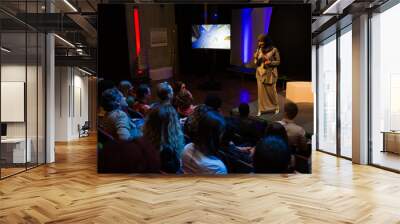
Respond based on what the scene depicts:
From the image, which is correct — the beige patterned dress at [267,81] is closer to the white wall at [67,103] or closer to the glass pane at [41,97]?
the glass pane at [41,97]

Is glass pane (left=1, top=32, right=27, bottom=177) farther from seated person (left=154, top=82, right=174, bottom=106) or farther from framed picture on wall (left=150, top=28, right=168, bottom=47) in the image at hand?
seated person (left=154, top=82, right=174, bottom=106)

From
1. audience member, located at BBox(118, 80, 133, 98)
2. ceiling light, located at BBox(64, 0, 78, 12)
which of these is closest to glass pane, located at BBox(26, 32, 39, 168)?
ceiling light, located at BBox(64, 0, 78, 12)

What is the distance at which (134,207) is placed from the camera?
495 centimetres

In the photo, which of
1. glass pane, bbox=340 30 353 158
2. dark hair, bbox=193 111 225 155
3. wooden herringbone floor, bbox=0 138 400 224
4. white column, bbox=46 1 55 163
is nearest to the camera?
wooden herringbone floor, bbox=0 138 400 224

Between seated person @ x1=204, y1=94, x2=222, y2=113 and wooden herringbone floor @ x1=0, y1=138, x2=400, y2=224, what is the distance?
1329 mm

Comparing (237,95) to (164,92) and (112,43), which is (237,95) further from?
(112,43)

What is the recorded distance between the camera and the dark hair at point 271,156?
736cm

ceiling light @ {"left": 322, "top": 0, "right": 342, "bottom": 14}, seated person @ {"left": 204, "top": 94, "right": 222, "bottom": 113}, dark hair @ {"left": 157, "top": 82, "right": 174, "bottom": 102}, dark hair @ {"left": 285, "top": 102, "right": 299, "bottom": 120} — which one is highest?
ceiling light @ {"left": 322, "top": 0, "right": 342, "bottom": 14}

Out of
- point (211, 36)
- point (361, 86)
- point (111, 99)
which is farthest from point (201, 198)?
point (361, 86)

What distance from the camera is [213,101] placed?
24.3ft

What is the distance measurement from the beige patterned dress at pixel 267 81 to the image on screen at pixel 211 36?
2.31 ft

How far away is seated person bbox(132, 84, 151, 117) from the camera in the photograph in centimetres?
741

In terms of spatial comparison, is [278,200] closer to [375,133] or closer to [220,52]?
[220,52]

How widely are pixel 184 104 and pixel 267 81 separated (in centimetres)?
161
